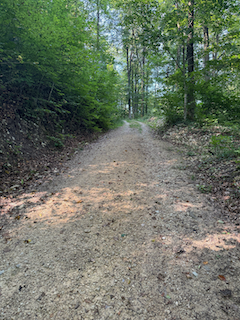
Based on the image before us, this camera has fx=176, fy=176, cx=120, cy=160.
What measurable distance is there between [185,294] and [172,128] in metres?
9.59

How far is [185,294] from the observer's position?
7.73 ft

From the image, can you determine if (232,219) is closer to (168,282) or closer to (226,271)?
(226,271)

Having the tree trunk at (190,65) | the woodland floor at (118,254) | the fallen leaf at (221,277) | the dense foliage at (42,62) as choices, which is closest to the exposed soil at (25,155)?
the woodland floor at (118,254)

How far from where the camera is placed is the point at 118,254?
3.05 metres

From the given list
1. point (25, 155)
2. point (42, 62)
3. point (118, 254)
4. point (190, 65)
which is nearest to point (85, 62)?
point (42, 62)

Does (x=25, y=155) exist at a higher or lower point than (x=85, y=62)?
lower

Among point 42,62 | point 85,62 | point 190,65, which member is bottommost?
point 42,62

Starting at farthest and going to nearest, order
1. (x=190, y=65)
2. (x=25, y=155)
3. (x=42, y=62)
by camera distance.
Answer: (x=190, y=65) → (x=42, y=62) → (x=25, y=155)

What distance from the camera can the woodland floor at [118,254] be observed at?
2.23m

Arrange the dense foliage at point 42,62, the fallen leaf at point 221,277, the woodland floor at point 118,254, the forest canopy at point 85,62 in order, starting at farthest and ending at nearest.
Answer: the forest canopy at point 85,62, the dense foliage at point 42,62, the fallen leaf at point 221,277, the woodland floor at point 118,254

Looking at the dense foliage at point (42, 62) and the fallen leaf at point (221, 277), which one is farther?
the dense foliage at point (42, 62)

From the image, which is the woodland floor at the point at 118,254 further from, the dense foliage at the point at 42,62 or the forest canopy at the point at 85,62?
the forest canopy at the point at 85,62

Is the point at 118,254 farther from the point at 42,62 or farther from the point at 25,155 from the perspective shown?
the point at 42,62

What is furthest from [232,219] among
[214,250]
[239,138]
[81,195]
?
[239,138]
